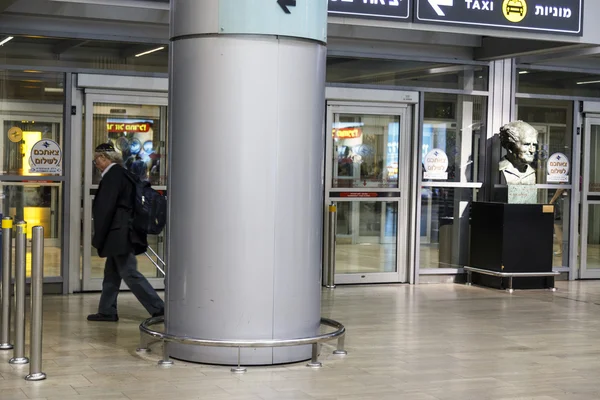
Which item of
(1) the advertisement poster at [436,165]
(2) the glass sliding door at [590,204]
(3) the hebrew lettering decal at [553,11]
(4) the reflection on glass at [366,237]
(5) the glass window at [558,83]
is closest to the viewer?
(3) the hebrew lettering decal at [553,11]

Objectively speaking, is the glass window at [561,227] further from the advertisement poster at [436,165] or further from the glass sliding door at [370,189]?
the glass sliding door at [370,189]

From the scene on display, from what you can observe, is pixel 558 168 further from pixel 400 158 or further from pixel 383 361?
pixel 383 361

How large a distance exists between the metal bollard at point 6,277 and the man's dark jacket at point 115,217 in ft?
4.76

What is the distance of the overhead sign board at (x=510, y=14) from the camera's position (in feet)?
32.3

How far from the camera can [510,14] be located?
10.2m

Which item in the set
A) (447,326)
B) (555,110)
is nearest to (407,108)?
(555,110)

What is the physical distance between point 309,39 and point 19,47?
15.2 ft

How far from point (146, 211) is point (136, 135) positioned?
8.90 feet

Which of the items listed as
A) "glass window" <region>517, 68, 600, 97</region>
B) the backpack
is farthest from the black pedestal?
the backpack

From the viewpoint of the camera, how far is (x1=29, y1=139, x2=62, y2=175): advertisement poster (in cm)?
1077

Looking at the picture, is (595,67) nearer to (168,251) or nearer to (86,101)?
(86,101)

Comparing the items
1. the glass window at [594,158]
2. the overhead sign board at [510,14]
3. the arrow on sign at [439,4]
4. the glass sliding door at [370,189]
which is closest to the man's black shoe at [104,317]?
the glass sliding door at [370,189]

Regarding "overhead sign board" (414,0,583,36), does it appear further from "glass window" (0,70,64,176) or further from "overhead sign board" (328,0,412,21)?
"glass window" (0,70,64,176)

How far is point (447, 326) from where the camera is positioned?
9.30m
